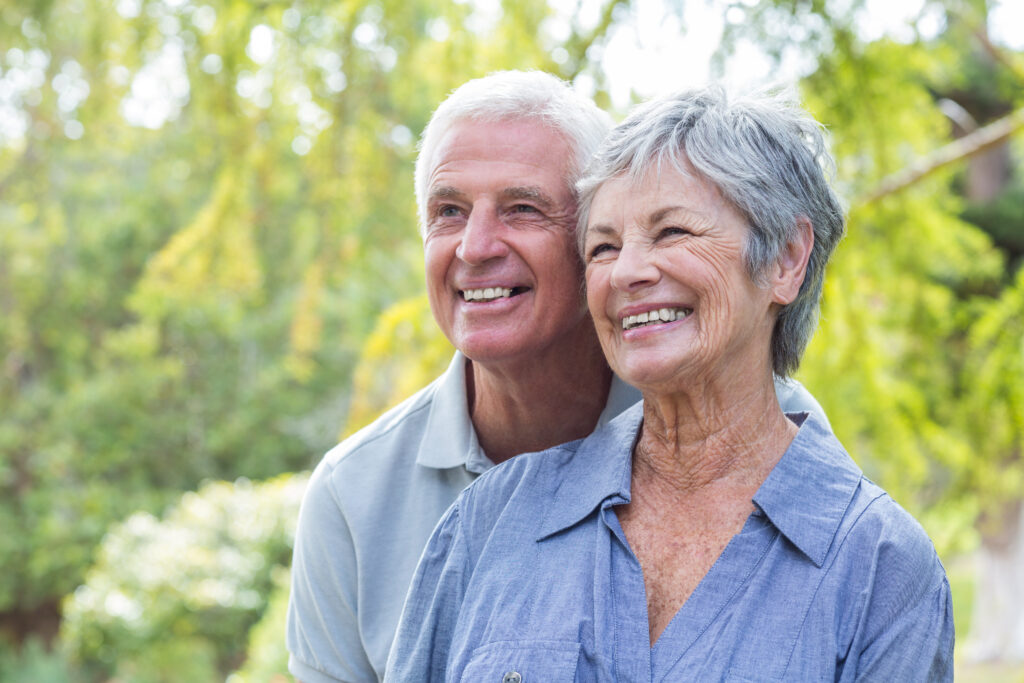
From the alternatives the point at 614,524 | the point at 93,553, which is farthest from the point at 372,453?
the point at 93,553

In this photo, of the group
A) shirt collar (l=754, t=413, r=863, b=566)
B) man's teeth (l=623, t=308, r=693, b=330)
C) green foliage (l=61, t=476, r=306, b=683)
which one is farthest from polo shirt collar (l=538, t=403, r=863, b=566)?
green foliage (l=61, t=476, r=306, b=683)

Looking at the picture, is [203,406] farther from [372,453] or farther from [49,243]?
[372,453]

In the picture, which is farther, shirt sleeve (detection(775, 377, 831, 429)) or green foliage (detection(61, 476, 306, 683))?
green foliage (detection(61, 476, 306, 683))

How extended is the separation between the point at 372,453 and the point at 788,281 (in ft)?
2.82

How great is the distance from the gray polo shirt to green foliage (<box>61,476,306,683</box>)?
5104 mm

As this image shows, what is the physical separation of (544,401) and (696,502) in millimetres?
509

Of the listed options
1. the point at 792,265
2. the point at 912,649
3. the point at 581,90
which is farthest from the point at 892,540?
the point at 581,90

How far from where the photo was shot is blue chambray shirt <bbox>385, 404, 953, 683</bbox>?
1204mm

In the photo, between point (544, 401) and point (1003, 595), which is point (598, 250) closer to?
point (544, 401)

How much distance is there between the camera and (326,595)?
5.99 ft

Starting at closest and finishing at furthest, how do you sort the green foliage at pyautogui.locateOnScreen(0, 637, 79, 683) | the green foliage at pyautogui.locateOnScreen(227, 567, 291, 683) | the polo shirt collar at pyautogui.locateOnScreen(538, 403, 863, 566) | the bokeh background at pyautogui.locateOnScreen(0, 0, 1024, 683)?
the polo shirt collar at pyautogui.locateOnScreen(538, 403, 863, 566) → the bokeh background at pyautogui.locateOnScreen(0, 0, 1024, 683) → the green foliage at pyautogui.locateOnScreen(227, 567, 291, 683) → the green foliage at pyautogui.locateOnScreen(0, 637, 79, 683)

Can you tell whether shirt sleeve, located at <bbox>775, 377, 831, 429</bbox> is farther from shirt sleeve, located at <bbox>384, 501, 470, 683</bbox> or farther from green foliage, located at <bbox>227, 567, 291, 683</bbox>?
green foliage, located at <bbox>227, 567, 291, 683</bbox>

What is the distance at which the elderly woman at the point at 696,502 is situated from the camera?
1.22 metres

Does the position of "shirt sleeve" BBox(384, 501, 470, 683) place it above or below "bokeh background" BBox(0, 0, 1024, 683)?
below
